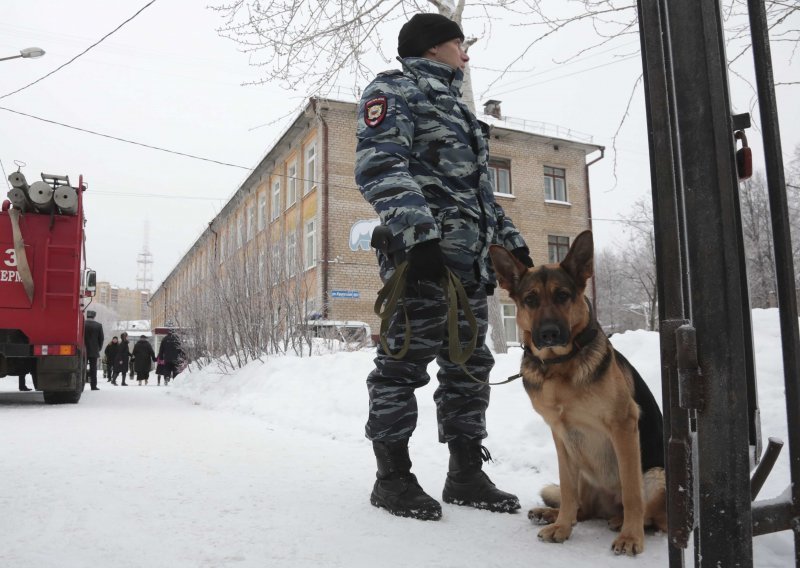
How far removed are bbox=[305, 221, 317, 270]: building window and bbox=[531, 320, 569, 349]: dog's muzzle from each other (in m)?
19.9

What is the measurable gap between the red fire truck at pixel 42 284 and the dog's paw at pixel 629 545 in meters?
8.86

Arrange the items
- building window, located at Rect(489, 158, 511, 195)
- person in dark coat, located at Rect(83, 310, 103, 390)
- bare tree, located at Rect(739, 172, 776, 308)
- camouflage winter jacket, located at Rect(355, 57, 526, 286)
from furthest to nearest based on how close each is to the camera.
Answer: building window, located at Rect(489, 158, 511, 195) < person in dark coat, located at Rect(83, 310, 103, 390) < camouflage winter jacket, located at Rect(355, 57, 526, 286) < bare tree, located at Rect(739, 172, 776, 308)

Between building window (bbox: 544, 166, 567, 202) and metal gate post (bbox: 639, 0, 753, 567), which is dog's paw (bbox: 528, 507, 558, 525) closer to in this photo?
metal gate post (bbox: 639, 0, 753, 567)

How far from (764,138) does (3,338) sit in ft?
32.8

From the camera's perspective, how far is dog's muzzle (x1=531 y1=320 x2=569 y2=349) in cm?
238

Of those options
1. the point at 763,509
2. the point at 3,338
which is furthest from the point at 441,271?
the point at 3,338

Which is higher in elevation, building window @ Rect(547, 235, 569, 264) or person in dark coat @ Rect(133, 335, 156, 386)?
building window @ Rect(547, 235, 569, 264)

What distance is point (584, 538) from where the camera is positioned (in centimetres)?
238

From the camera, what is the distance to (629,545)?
2.16 m

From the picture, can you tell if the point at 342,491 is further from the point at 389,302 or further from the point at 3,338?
the point at 3,338

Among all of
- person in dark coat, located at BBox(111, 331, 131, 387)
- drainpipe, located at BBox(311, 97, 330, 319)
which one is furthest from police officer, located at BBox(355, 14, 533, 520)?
person in dark coat, located at BBox(111, 331, 131, 387)

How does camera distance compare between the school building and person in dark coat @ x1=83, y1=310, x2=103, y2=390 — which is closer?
person in dark coat @ x1=83, y1=310, x2=103, y2=390

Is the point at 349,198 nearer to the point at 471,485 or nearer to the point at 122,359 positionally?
the point at 122,359

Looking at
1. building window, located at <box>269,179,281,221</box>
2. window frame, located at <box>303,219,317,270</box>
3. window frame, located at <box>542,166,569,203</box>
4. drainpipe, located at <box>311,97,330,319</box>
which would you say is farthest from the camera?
building window, located at <box>269,179,281,221</box>
